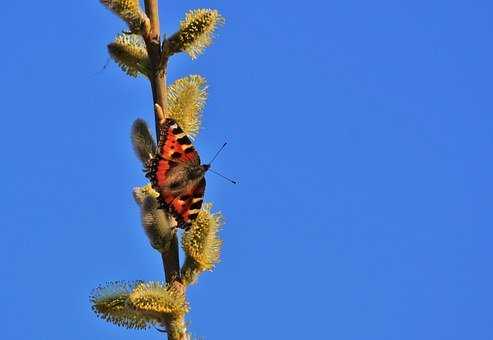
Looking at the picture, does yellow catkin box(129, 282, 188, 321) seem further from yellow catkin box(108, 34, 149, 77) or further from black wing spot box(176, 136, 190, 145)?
yellow catkin box(108, 34, 149, 77)

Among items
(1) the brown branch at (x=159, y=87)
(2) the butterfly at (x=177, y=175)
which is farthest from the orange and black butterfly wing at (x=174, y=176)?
(1) the brown branch at (x=159, y=87)

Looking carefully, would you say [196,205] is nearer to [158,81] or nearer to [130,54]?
[158,81]

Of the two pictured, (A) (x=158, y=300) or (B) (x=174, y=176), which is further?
(B) (x=174, y=176)

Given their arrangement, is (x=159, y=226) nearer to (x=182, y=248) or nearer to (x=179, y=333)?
(x=182, y=248)

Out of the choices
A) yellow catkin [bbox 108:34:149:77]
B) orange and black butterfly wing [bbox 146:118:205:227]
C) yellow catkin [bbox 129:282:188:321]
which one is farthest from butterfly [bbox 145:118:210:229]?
yellow catkin [bbox 108:34:149:77]

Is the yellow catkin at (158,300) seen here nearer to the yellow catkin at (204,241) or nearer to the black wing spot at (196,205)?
the yellow catkin at (204,241)

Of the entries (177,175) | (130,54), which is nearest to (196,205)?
(177,175)
